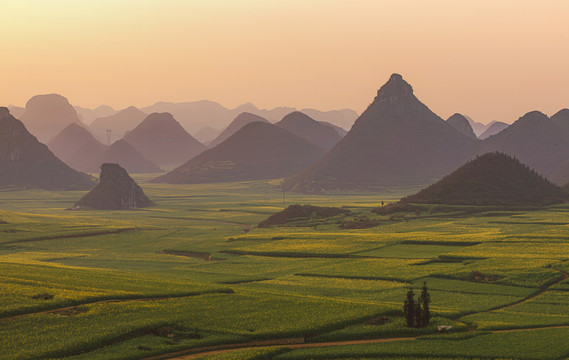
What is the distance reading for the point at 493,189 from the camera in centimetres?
17562

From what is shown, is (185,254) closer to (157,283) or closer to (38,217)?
(157,283)

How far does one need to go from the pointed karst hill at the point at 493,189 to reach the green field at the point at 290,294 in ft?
131

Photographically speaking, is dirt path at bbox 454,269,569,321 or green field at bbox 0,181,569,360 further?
dirt path at bbox 454,269,569,321

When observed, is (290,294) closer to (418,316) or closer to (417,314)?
(417,314)

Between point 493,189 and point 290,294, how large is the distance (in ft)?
399

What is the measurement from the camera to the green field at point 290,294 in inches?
1817

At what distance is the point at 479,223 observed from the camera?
139500 millimetres

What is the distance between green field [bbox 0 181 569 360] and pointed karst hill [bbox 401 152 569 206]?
1573 inches

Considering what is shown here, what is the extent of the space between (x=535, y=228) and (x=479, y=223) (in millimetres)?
18526

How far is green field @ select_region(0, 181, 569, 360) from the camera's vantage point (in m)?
46.2

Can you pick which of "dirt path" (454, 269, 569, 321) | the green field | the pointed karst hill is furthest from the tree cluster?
the pointed karst hill

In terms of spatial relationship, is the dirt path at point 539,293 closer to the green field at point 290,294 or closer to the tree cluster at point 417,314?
the green field at point 290,294

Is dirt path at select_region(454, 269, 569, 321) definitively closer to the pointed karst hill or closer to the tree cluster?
the tree cluster

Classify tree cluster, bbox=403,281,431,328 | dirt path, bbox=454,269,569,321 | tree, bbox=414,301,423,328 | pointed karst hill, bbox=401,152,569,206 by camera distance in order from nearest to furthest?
1. tree, bbox=414,301,423,328
2. tree cluster, bbox=403,281,431,328
3. dirt path, bbox=454,269,569,321
4. pointed karst hill, bbox=401,152,569,206
